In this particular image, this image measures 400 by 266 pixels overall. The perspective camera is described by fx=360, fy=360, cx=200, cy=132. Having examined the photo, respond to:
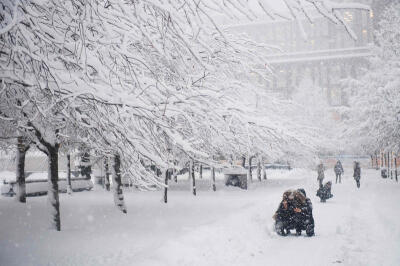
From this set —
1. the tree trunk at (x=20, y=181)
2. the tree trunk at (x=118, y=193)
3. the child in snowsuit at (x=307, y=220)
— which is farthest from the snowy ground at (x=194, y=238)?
the tree trunk at (x=20, y=181)

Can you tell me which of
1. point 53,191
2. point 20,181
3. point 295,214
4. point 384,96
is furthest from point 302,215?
point 20,181

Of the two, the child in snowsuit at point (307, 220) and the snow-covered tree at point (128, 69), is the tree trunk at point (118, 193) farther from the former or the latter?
the snow-covered tree at point (128, 69)

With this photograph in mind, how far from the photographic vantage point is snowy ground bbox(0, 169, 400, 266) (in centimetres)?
685

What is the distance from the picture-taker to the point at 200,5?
294cm

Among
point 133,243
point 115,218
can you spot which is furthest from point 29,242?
point 115,218

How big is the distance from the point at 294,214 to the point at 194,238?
2.71 metres

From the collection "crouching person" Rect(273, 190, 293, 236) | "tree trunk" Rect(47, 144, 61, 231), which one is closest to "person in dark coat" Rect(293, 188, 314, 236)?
"crouching person" Rect(273, 190, 293, 236)

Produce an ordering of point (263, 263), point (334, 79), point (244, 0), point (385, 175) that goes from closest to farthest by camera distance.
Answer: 1. point (244, 0)
2. point (263, 263)
3. point (385, 175)
4. point (334, 79)

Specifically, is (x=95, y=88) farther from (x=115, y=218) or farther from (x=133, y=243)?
(x=115, y=218)

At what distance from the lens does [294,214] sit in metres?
9.19

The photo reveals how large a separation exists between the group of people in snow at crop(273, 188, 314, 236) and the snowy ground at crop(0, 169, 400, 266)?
0.87 feet

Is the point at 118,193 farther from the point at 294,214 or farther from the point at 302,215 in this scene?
the point at 302,215

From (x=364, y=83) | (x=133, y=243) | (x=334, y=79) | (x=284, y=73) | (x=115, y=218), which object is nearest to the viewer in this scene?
(x=133, y=243)

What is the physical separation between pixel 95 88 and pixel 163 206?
11253mm
